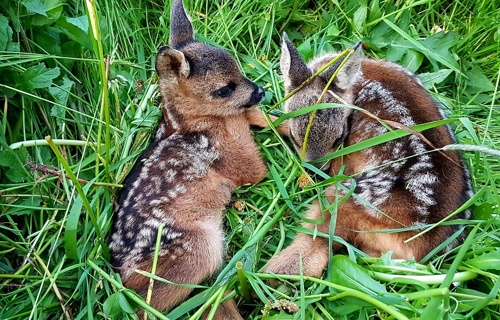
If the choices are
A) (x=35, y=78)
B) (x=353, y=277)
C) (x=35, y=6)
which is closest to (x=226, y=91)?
(x=35, y=78)

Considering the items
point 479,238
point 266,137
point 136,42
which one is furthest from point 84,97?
point 479,238

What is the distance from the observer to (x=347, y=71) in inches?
152

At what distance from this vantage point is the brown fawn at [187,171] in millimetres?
3281

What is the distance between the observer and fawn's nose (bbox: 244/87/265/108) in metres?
3.96

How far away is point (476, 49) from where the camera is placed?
4.62m

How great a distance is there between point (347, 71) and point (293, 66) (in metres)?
0.40

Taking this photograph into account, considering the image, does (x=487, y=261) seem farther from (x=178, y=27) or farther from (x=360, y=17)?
(x=178, y=27)

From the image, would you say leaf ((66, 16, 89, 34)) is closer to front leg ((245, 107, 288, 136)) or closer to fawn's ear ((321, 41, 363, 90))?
front leg ((245, 107, 288, 136))

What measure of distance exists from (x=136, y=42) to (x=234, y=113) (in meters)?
1.07

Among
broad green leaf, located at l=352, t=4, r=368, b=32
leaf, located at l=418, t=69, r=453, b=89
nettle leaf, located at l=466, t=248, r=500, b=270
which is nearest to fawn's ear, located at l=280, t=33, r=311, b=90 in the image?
broad green leaf, located at l=352, t=4, r=368, b=32

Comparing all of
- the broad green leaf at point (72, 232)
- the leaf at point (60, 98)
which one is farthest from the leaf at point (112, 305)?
the leaf at point (60, 98)

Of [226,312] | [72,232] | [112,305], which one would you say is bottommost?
[226,312]

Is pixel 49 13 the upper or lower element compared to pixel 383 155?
upper

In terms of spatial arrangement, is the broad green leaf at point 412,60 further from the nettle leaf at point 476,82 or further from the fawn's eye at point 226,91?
the fawn's eye at point 226,91
